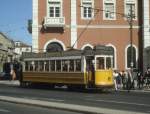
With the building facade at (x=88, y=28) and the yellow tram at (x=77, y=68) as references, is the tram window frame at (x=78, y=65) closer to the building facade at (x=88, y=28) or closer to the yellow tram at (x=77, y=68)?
the yellow tram at (x=77, y=68)

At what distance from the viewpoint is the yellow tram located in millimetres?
43000

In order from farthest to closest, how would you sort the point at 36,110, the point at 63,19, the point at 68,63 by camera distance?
the point at 63,19 < the point at 68,63 < the point at 36,110

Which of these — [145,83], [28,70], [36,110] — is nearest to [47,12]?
[28,70]

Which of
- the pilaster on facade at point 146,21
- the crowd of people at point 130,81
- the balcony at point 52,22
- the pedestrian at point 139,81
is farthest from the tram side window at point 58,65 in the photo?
the pilaster on facade at point 146,21

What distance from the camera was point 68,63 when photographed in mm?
45688

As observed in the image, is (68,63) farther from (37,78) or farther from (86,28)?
(86,28)

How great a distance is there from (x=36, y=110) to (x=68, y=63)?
21.2 meters

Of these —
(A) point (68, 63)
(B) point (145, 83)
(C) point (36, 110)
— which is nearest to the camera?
(C) point (36, 110)

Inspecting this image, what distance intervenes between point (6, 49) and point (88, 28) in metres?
67.6

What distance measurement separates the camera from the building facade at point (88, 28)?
229ft

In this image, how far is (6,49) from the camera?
136000mm

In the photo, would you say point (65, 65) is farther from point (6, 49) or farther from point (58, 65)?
point (6, 49)

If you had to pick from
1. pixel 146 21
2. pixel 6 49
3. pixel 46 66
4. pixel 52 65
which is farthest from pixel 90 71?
pixel 6 49

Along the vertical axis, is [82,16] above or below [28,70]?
above
